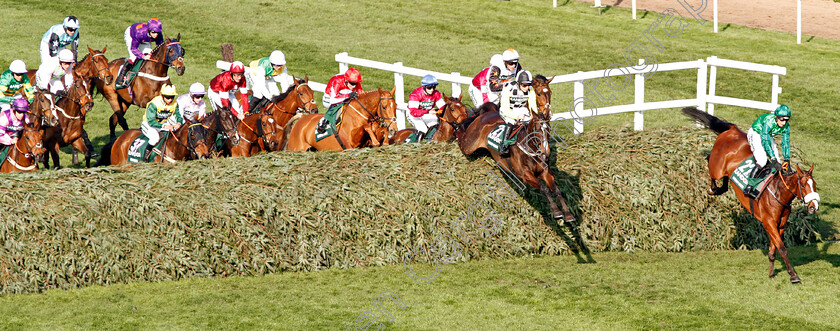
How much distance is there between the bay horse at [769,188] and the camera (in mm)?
10609

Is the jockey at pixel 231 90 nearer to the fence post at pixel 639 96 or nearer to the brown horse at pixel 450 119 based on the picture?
the brown horse at pixel 450 119

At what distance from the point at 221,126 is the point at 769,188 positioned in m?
7.25

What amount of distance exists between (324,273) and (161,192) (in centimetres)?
222

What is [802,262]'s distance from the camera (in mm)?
11758

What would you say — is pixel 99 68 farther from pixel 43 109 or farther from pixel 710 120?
pixel 710 120

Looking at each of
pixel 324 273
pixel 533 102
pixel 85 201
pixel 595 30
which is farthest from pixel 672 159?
pixel 595 30

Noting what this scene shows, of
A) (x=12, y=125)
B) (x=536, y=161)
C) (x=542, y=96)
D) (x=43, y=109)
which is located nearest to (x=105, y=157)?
(x=12, y=125)

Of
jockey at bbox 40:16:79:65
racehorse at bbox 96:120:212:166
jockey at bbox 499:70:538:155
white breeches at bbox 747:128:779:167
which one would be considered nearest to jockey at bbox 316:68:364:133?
racehorse at bbox 96:120:212:166

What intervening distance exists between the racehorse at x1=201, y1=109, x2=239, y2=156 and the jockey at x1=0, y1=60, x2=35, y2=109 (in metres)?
4.19

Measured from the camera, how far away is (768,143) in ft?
36.2

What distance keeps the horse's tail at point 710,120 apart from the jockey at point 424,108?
3.56 meters

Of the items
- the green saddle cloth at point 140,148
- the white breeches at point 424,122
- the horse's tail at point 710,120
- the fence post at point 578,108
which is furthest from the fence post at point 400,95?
the horse's tail at point 710,120

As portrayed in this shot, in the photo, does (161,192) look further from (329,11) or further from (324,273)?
(329,11)

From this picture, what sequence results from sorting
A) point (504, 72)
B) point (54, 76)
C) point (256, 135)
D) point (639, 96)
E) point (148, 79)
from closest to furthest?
point (504, 72) < point (256, 135) < point (639, 96) < point (148, 79) < point (54, 76)
